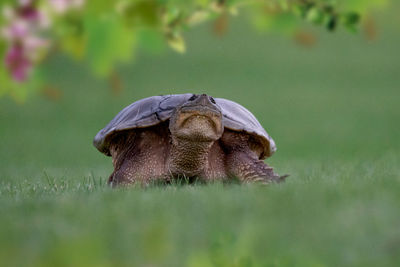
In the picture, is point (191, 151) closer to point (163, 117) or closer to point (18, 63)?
point (163, 117)

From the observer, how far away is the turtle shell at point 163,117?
391cm

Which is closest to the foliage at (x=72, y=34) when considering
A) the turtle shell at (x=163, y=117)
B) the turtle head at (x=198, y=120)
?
the turtle head at (x=198, y=120)

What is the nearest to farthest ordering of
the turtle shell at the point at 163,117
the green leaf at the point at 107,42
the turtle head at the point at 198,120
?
the green leaf at the point at 107,42, the turtle head at the point at 198,120, the turtle shell at the point at 163,117

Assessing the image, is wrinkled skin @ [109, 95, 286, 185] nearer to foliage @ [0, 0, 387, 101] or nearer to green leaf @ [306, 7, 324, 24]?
green leaf @ [306, 7, 324, 24]

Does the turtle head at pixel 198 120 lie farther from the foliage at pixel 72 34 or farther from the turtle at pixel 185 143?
the foliage at pixel 72 34

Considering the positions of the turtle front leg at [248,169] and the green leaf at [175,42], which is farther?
the turtle front leg at [248,169]

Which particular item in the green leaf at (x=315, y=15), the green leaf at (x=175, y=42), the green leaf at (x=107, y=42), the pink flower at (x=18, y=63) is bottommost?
the pink flower at (x=18, y=63)

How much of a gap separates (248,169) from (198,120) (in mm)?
513

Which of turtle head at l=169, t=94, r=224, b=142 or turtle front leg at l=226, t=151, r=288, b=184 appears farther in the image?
turtle front leg at l=226, t=151, r=288, b=184

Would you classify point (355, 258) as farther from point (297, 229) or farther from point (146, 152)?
point (146, 152)

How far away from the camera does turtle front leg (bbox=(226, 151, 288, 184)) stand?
3.73m

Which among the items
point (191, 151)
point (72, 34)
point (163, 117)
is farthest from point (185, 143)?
point (72, 34)

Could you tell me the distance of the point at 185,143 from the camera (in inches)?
149

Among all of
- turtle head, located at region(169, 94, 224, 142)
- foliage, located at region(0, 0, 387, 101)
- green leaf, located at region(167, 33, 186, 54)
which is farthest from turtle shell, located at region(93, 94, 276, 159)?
foliage, located at region(0, 0, 387, 101)
